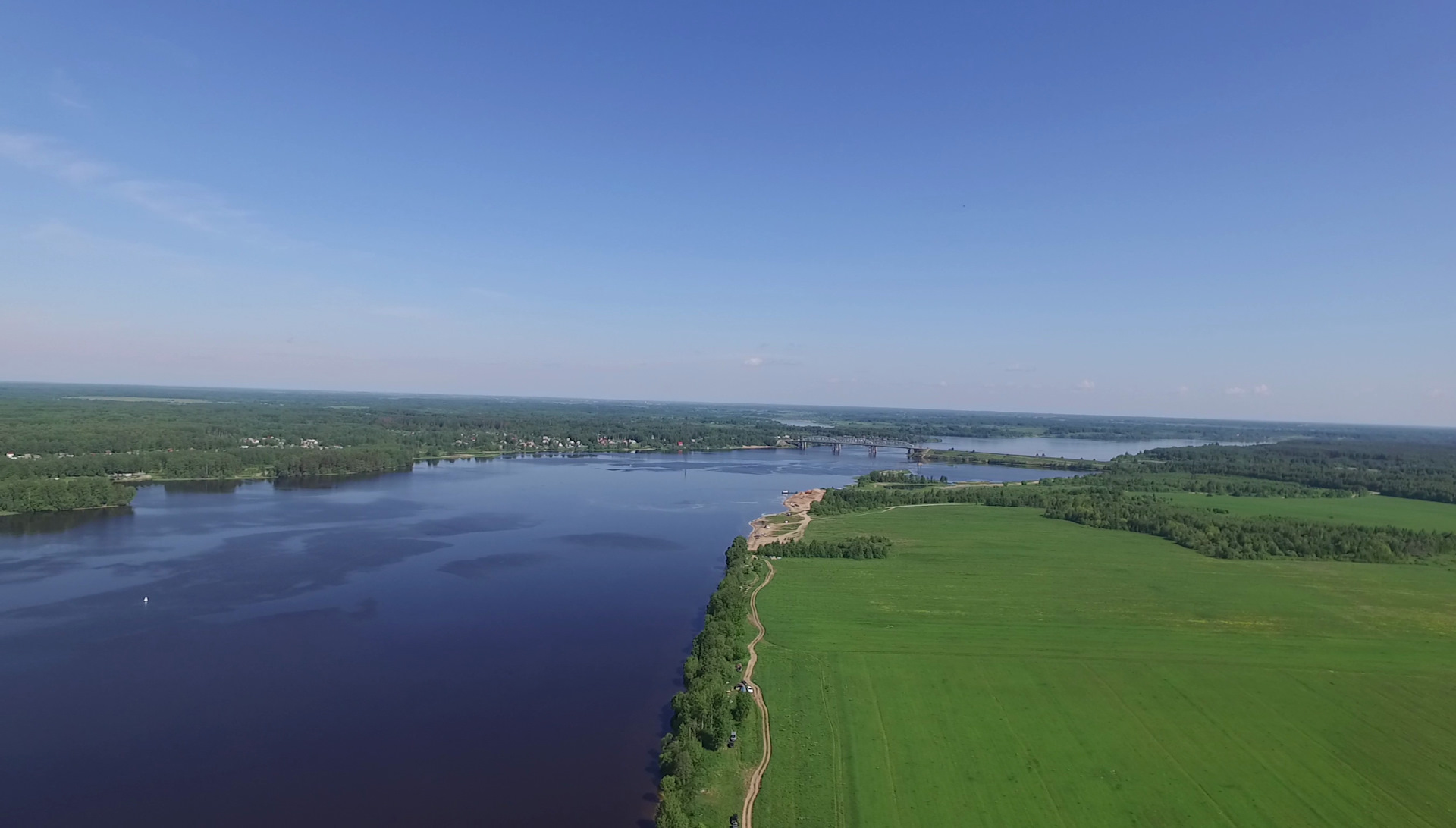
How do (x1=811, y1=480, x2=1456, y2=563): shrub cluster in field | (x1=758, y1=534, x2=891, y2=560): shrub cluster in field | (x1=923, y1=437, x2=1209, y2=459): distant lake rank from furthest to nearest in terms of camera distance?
(x1=923, y1=437, x2=1209, y2=459): distant lake, (x1=811, y1=480, x2=1456, y2=563): shrub cluster in field, (x1=758, y1=534, x2=891, y2=560): shrub cluster in field

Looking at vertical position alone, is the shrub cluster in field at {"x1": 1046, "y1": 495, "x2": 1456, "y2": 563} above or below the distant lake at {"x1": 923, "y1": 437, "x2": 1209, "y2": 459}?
below

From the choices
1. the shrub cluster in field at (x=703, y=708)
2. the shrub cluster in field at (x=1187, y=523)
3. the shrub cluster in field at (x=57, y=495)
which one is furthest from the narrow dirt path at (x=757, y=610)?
the shrub cluster in field at (x=57, y=495)

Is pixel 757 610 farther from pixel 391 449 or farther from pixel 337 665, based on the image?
pixel 391 449

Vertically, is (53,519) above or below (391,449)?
below

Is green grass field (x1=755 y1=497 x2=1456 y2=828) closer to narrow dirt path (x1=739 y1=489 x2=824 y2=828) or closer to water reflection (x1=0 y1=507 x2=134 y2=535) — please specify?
narrow dirt path (x1=739 y1=489 x2=824 y2=828)

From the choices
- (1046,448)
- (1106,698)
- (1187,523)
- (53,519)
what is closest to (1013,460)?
(1046,448)

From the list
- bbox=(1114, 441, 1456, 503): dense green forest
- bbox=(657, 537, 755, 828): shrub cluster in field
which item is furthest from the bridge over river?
bbox=(657, 537, 755, 828): shrub cluster in field

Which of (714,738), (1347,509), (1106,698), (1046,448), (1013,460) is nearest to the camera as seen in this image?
(714,738)
